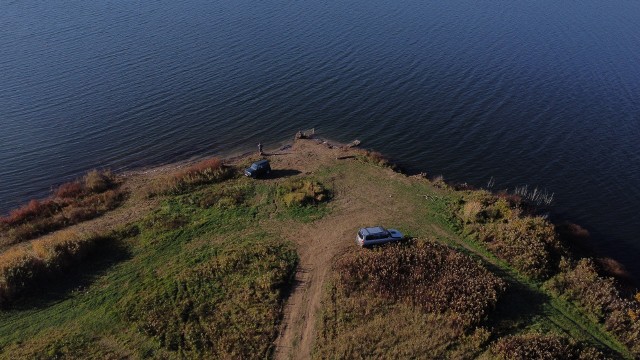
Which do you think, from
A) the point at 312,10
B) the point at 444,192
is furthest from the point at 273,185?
the point at 312,10

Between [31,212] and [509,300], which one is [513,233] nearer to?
[509,300]

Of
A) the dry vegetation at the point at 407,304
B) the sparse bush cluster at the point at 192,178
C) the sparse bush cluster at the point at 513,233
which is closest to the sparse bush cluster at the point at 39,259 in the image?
the sparse bush cluster at the point at 192,178

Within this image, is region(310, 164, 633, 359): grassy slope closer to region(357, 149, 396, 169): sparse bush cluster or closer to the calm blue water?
region(357, 149, 396, 169): sparse bush cluster

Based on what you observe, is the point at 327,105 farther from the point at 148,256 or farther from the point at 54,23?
the point at 54,23

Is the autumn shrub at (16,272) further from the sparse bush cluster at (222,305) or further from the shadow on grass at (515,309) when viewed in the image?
the shadow on grass at (515,309)

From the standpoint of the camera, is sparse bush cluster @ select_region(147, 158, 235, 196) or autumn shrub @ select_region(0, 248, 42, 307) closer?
autumn shrub @ select_region(0, 248, 42, 307)

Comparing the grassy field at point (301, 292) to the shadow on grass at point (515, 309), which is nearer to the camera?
the grassy field at point (301, 292)

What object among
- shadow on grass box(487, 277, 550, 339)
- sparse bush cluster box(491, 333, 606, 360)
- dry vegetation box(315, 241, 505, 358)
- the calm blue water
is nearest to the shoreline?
the calm blue water
